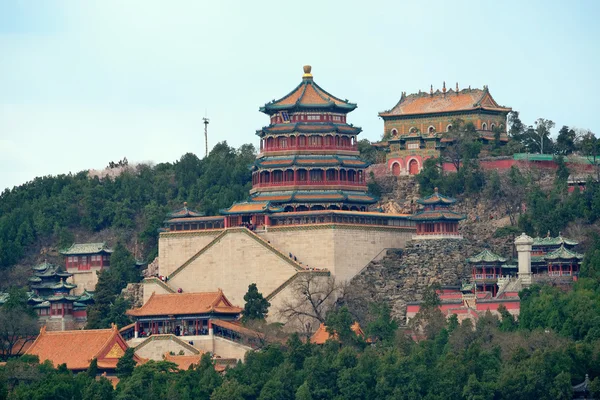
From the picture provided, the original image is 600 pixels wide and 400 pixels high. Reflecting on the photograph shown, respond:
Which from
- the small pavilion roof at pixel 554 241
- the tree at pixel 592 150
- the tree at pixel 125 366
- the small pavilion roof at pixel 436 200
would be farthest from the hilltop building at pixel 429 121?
the tree at pixel 125 366

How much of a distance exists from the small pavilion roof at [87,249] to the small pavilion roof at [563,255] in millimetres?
29253

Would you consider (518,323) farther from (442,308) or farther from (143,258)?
(143,258)

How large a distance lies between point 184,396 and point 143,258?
2915cm

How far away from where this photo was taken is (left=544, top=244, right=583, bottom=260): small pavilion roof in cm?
10512

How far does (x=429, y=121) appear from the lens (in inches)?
5034

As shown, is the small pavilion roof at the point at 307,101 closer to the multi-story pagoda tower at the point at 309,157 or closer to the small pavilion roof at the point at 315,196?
the multi-story pagoda tower at the point at 309,157

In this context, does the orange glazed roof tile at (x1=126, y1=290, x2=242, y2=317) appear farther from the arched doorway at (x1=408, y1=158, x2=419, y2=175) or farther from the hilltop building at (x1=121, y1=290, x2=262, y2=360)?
the arched doorway at (x1=408, y1=158, x2=419, y2=175)

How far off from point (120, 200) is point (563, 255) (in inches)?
1457

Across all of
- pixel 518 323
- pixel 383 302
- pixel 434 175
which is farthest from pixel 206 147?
pixel 518 323

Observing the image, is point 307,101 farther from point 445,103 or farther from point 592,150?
point 592,150

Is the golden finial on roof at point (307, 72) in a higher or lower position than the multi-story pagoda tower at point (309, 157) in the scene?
higher

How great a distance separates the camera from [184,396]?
96.0 m

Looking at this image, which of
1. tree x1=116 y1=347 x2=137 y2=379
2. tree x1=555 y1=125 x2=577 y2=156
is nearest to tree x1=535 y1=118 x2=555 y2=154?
tree x1=555 y1=125 x2=577 y2=156

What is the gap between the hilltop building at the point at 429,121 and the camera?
12362 cm
